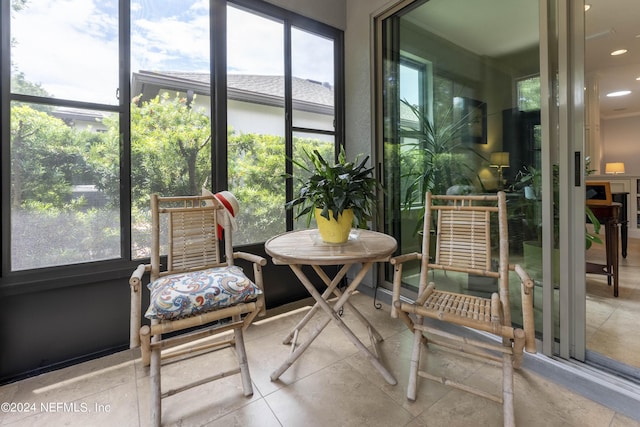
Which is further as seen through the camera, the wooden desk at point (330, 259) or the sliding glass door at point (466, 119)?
the sliding glass door at point (466, 119)

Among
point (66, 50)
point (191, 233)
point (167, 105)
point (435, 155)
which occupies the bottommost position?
point (191, 233)

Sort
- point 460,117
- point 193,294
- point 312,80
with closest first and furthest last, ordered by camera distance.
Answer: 1. point 193,294
2. point 460,117
3. point 312,80

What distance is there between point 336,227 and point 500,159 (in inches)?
46.5

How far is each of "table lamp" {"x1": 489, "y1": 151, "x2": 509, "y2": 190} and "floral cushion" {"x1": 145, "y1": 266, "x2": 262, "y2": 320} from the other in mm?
1662

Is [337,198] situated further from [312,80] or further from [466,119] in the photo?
[312,80]

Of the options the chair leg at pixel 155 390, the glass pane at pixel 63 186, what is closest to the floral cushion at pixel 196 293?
the chair leg at pixel 155 390

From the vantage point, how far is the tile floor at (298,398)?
1.36 meters

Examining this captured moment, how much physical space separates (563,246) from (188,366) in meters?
2.28

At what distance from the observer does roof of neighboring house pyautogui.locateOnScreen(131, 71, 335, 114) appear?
6.89 ft

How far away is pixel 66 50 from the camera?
1824 millimetres

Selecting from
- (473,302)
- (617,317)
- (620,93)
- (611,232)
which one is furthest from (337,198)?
(620,93)

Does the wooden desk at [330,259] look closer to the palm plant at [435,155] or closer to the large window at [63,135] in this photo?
the palm plant at [435,155]

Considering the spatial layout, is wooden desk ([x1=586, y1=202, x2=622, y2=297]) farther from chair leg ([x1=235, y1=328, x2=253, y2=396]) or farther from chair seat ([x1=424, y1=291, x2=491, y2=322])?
chair leg ([x1=235, y1=328, x2=253, y2=396])

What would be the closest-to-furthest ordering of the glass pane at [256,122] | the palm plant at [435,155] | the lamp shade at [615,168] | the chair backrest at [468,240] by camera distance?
the chair backrest at [468,240] < the palm plant at [435,155] < the glass pane at [256,122] < the lamp shade at [615,168]
